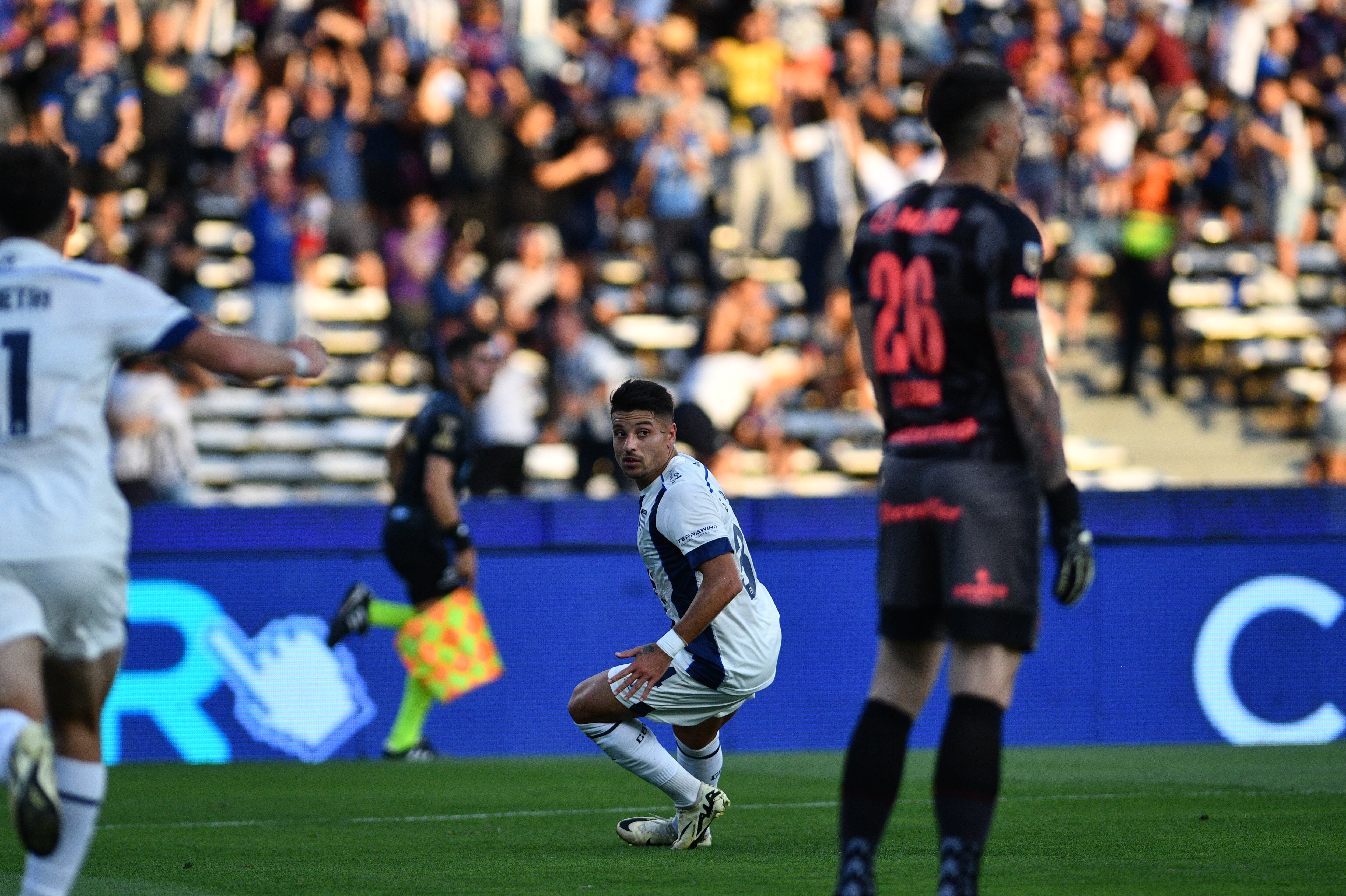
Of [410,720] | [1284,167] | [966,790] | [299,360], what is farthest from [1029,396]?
[1284,167]

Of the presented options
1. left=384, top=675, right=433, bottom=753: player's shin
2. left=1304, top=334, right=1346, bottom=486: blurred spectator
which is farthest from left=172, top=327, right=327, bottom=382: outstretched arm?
left=1304, top=334, right=1346, bottom=486: blurred spectator

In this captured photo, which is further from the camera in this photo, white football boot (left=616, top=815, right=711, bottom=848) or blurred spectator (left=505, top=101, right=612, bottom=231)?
blurred spectator (left=505, top=101, right=612, bottom=231)

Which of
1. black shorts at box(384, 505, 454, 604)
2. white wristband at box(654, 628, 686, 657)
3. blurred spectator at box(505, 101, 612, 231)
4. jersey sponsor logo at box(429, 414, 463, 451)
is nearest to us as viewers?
white wristband at box(654, 628, 686, 657)

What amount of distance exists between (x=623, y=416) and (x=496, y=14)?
11989mm

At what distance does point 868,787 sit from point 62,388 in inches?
90.3

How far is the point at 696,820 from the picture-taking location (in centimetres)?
733

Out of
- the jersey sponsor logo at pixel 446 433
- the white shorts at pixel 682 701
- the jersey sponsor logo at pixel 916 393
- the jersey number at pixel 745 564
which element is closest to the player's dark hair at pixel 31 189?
the jersey sponsor logo at pixel 916 393

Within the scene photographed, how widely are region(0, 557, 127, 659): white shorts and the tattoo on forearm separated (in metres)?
2.34

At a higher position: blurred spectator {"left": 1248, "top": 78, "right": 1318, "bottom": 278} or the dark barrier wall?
blurred spectator {"left": 1248, "top": 78, "right": 1318, "bottom": 278}

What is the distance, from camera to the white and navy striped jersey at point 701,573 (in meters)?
7.10

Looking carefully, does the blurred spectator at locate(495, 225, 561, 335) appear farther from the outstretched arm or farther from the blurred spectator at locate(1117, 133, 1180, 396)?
the outstretched arm

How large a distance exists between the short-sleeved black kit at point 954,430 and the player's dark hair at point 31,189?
2160mm

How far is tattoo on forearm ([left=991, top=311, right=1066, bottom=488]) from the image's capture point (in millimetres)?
4895

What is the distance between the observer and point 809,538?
42.5 ft
